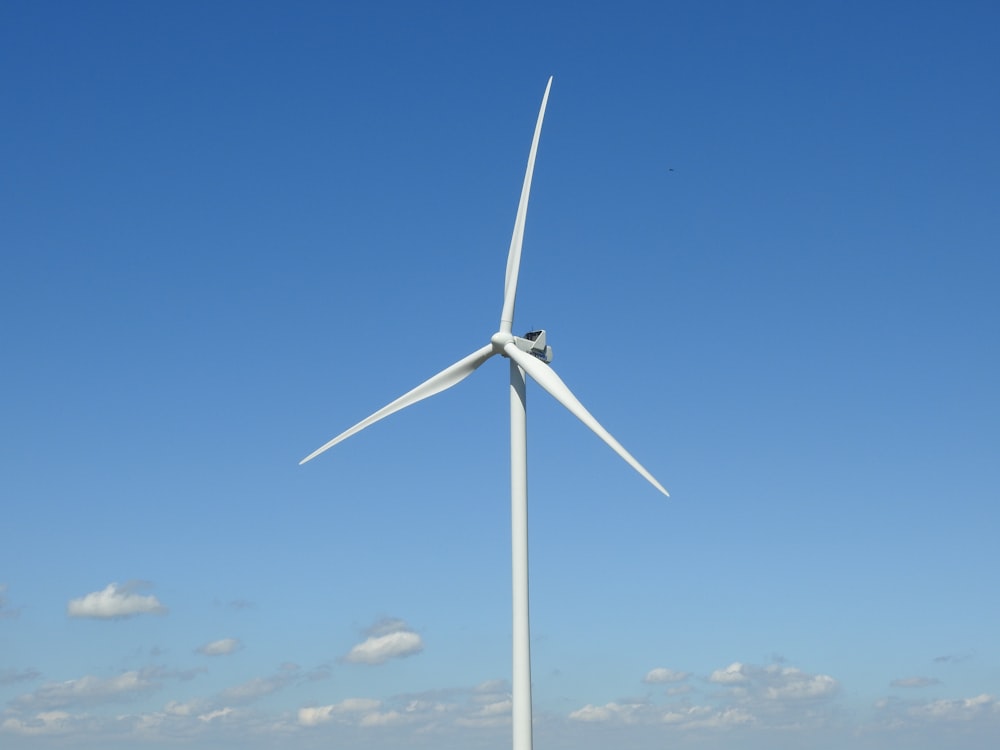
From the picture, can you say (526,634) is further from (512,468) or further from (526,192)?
(526,192)

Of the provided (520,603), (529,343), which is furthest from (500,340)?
(520,603)

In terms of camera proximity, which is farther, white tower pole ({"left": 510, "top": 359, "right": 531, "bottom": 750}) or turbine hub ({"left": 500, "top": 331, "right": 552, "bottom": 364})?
turbine hub ({"left": 500, "top": 331, "right": 552, "bottom": 364})

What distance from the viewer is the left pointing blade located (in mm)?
69188

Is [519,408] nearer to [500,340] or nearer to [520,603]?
[500,340]

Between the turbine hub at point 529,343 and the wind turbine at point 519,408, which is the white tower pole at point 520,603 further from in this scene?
the turbine hub at point 529,343

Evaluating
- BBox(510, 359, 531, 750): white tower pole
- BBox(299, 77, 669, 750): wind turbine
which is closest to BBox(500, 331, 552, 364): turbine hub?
BBox(299, 77, 669, 750): wind turbine

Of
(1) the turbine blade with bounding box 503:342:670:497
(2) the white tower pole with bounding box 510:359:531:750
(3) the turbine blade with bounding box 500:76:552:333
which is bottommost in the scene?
(2) the white tower pole with bounding box 510:359:531:750

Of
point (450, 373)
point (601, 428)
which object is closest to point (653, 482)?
point (601, 428)

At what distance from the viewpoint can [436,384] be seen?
7075 cm

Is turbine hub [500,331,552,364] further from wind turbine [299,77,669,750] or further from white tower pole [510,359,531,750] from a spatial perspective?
white tower pole [510,359,531,750]

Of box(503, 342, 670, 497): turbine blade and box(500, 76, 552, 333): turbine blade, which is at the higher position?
box(500, 76, 552, 333): turbine blade

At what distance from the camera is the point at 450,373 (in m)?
70.1

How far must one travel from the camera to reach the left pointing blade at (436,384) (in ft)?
227

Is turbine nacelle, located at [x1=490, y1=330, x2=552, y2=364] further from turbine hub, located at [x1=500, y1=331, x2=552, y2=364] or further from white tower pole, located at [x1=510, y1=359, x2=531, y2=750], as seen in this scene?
white tower pole, located at [x1=510, y1=359, x2=531, y2=750]
